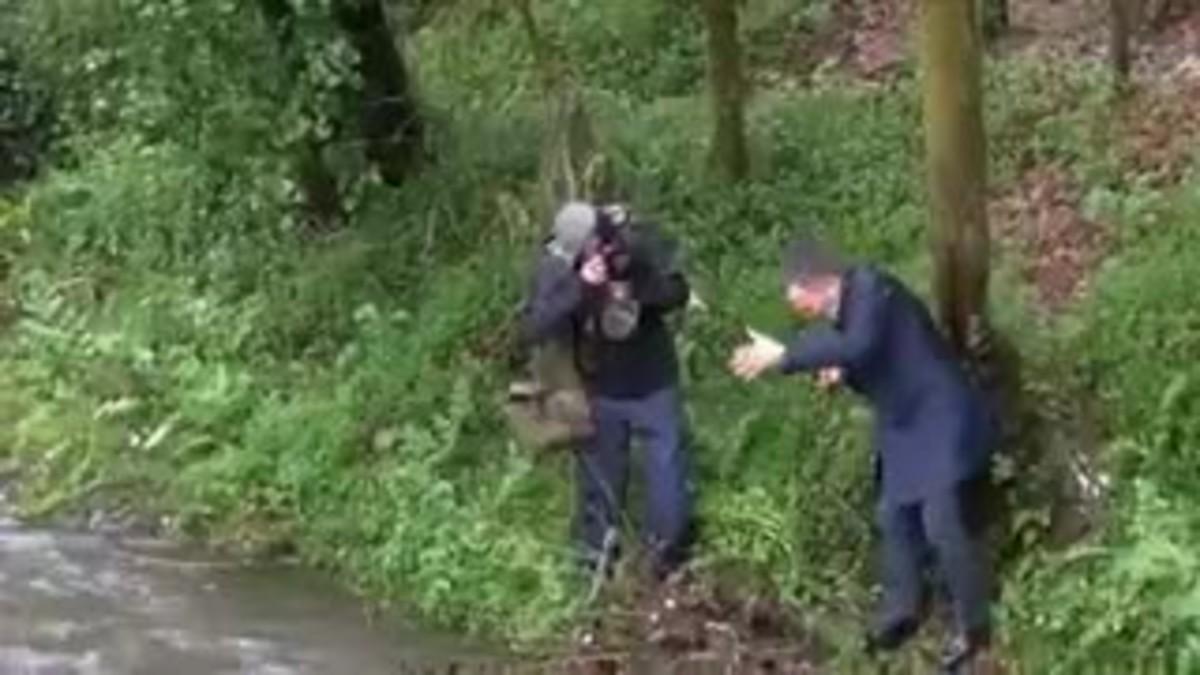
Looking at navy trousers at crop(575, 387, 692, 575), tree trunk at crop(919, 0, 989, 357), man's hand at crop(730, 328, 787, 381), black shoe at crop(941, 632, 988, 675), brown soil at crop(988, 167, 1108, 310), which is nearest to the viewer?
black shoe at crop(941, 632, 988, 675)

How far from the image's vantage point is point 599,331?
11.1 m

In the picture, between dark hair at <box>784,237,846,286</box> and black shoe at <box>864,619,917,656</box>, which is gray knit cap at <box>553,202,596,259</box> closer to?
dark hair at <box>784,237,846,286</box>

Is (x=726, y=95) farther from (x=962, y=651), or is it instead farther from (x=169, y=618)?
(x=962, y=651)

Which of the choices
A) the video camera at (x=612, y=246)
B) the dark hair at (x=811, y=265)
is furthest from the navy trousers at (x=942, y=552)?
the video camera at (x=612, y=246)

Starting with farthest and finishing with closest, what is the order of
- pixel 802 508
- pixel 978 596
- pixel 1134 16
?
pixel 1134 16
pixel 802 508
pixel 978 596

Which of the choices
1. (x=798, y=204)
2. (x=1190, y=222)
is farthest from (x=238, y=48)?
(x=1190, y=222)

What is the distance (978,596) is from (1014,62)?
25.1 ft

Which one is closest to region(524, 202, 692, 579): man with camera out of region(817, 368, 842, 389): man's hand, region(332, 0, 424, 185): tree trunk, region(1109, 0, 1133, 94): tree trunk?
region(817, 368, 842, 389): man's hand

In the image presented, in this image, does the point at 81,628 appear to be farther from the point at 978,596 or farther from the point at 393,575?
the point at 978,596

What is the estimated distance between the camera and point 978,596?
9992 millimetres

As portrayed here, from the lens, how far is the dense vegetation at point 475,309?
11047 millimetres

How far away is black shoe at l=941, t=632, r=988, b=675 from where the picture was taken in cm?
994

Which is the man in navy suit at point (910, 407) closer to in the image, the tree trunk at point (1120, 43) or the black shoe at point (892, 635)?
the black shoe at point (892, 635)

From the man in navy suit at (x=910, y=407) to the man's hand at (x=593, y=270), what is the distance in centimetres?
101
